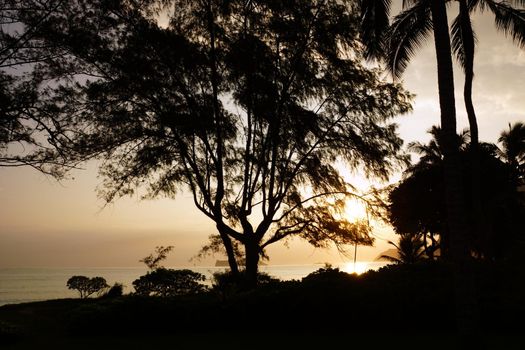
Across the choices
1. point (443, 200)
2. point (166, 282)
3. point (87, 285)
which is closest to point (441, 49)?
point (166, 282)

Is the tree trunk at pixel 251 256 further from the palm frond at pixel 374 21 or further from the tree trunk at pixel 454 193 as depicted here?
the tree trunk at pixel 454 193

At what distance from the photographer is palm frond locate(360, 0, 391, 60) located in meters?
13.5

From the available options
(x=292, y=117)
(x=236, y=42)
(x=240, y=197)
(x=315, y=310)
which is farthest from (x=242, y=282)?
(x=236, y=42)

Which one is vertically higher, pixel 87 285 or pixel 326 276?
pixel 326 276

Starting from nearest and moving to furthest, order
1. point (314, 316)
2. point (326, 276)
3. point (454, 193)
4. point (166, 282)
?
point (454, 193), point (314, 316), point (326, 276), point (166, 282)

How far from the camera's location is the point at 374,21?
542 inches

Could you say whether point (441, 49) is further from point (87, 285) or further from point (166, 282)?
point (87, 285)

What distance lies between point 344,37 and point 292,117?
394 centimetres

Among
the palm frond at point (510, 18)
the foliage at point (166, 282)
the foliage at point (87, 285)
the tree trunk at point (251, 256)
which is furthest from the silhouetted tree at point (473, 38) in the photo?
the foliage at point (87, 285)

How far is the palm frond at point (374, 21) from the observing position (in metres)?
13.5

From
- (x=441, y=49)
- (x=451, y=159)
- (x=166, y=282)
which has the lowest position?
(x=166, y=282)

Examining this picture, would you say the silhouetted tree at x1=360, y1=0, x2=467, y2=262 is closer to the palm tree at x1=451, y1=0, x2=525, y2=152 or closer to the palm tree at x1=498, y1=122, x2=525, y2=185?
the palm tree at x1=451, y1=0, x2=525, y2=152

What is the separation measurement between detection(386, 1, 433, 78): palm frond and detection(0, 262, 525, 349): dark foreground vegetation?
7.44 meters

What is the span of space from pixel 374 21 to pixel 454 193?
259 inches
